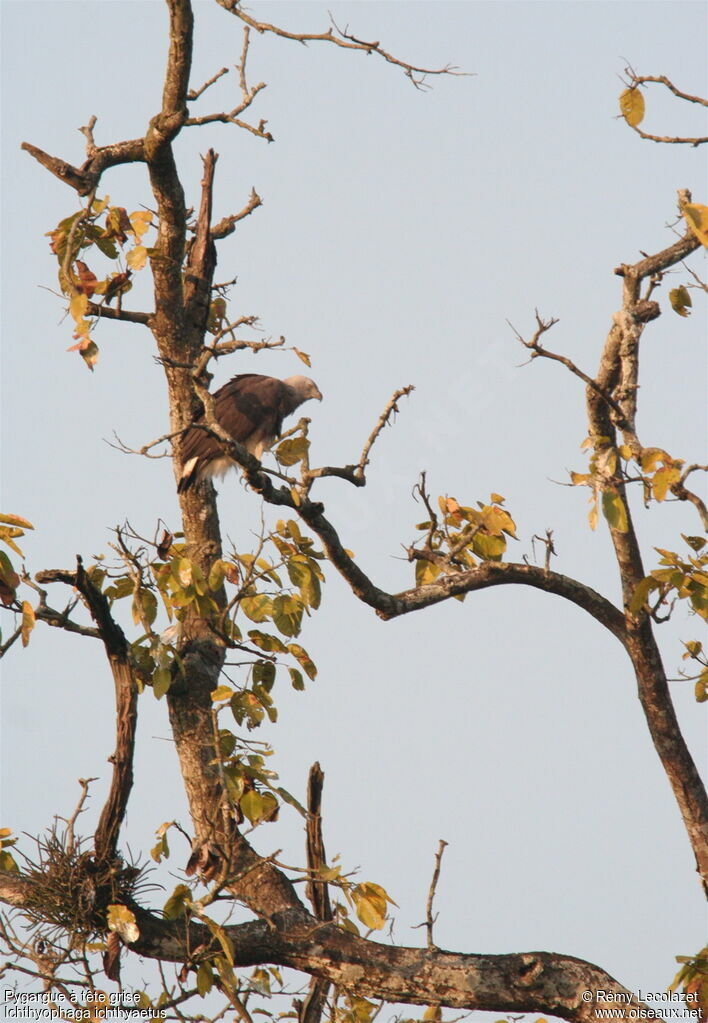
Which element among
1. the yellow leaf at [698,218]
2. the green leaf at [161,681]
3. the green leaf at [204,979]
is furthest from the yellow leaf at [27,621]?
the yellow leaf at [698,218]

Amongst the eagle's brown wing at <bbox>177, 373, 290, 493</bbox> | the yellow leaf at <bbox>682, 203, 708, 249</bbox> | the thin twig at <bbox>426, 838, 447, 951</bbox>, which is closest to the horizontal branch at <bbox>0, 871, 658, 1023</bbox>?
the thin twig at <bbox>426, 838, 447, 951</bbox>

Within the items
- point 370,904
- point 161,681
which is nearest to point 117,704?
point 161,681

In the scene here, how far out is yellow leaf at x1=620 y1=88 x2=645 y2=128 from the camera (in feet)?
15.6

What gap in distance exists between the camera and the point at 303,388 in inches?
400

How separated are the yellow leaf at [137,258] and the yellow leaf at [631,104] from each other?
225 centimetres

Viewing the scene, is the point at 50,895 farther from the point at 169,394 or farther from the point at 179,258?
the point at 179,258

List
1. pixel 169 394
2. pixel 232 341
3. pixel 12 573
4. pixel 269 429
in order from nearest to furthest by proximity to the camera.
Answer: pixel 12 573, pixel 232 341, pixel 169 394, pixel 269 429

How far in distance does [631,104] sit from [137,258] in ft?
7.63

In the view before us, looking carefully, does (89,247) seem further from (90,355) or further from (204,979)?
(204,979)

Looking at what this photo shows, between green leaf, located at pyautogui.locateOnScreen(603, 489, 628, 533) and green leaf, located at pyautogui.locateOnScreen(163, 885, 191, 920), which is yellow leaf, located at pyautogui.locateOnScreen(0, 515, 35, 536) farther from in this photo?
green leaf, located at pyautogui.locateOnScreen(603, 489, 628, 533)

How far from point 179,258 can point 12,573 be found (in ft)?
7.82

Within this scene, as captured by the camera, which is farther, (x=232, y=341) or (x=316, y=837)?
(x=232, y=341)

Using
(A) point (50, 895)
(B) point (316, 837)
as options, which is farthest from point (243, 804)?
(A) point (50, 895)

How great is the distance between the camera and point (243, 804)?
15.9 ft
